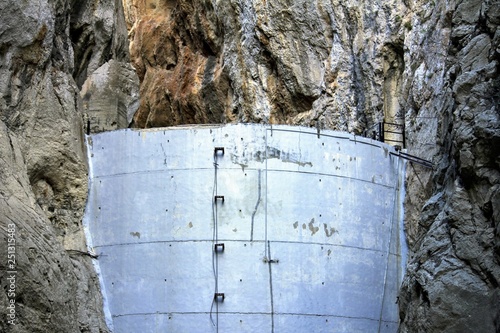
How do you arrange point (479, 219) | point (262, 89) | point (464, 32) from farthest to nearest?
1. point (262, 89)
2. point (464, 32)
3. point (479, 219)

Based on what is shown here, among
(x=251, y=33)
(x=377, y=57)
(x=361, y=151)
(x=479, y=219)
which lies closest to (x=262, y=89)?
(x=251, y=33)

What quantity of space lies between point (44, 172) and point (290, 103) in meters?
13.6

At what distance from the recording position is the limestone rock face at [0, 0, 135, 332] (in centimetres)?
2300

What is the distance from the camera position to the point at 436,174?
84.8 ft

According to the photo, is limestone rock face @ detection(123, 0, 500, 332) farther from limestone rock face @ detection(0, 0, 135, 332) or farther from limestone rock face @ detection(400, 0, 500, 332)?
limestone rock face @ detection(0, 0, 135, 332)

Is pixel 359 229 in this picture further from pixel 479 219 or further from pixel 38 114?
pixel 38 114

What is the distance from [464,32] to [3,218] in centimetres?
1171

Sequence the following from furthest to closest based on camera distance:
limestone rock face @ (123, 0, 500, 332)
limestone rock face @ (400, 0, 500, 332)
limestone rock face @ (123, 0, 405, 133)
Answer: limestone rock face @ (123, 0, 405, 133) → limestone rock face @ (123, 0, 500, 332) → limestone rock face @ (400, 0, 500, 332)

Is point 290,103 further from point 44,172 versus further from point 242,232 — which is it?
point 44,172

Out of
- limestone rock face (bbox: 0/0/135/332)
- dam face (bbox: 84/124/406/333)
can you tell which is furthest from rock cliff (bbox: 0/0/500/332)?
dam face (bbox: 84/124/406/333)

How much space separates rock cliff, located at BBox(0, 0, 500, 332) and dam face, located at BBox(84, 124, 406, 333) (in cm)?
92

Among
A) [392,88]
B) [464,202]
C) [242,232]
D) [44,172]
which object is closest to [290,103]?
[392,88]

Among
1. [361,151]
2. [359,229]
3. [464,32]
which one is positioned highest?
[464,32]

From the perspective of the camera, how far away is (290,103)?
3875 cm
